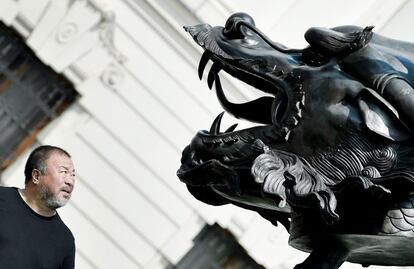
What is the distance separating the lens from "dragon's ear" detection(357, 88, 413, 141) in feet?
9.87

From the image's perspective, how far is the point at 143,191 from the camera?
1372 cm

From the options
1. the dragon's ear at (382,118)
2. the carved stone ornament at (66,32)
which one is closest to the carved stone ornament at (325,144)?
the dragon's ear at (382,118)

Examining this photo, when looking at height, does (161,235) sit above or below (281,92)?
below

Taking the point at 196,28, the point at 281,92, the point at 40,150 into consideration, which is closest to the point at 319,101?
the point at 281,92

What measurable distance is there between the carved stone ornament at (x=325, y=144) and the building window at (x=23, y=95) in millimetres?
10642

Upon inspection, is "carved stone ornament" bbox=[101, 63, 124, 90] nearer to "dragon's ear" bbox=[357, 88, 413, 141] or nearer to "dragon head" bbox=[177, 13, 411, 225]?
"dragon head" bbox=[177, 13, 411, 225]

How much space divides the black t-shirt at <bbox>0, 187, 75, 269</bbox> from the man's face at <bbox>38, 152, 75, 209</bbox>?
0.23 ft

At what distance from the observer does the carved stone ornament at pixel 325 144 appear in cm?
297

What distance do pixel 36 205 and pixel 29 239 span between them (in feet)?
0.51

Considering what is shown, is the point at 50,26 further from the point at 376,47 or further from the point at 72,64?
the point at 376,47

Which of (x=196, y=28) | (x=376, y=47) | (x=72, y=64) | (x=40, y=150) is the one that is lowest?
(x=72, y=64)

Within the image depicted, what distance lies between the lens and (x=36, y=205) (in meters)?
4.64

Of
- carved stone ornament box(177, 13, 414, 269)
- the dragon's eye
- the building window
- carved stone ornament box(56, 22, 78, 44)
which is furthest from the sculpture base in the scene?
the building window

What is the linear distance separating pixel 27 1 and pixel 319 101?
10.7 m
